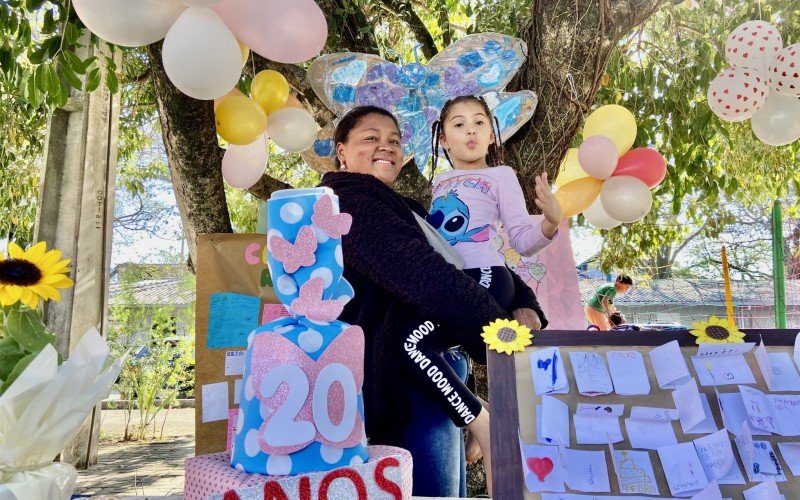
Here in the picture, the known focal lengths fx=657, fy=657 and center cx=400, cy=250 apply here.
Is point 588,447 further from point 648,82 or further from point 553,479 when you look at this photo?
point 648,82

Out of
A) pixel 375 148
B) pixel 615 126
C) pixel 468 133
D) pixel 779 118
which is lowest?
pixel 375 148

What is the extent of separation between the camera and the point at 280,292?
1.11 m

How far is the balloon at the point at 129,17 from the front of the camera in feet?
5.77

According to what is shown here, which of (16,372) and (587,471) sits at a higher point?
(16,372)

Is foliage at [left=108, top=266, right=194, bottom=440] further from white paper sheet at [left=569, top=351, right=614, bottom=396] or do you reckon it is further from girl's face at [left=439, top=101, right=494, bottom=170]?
white paper sheet at [left=569, top=351, right=614, bottom=396]

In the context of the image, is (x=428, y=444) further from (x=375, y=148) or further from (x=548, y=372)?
(x=375, y=148)

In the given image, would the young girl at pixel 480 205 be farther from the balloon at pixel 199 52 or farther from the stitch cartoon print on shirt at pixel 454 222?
the balloon at pixel 199 52

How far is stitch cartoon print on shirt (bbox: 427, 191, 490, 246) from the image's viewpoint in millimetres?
1786

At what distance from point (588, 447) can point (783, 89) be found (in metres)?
2.80

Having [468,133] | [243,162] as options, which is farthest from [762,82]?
[243,162]

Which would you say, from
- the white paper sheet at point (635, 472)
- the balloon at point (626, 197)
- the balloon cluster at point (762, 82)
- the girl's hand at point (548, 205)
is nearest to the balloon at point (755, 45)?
the balloon cluster at point (762, 82)

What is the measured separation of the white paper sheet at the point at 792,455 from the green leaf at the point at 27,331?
121 cm

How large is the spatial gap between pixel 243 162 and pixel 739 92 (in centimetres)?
235

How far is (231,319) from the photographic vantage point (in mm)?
2314
